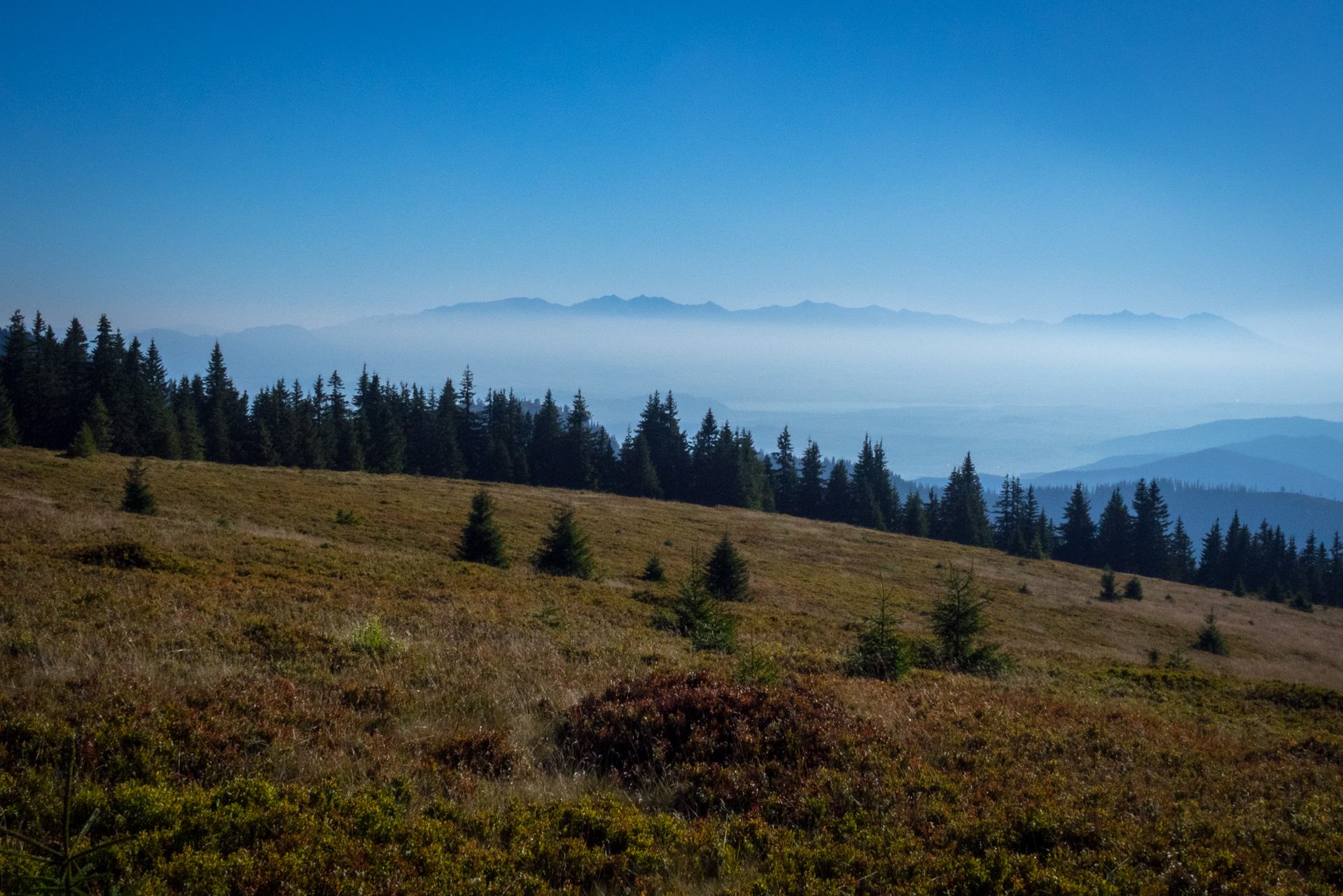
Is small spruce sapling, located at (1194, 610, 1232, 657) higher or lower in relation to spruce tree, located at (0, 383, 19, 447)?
lower

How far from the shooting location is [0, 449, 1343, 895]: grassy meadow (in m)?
4.14

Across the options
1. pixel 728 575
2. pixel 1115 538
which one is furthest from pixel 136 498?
pixel 1115 538

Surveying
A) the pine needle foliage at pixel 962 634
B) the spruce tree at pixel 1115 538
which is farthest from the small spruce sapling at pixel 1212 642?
the spruce tree at pixel 1115 538

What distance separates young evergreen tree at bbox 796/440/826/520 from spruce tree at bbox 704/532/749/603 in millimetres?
65605

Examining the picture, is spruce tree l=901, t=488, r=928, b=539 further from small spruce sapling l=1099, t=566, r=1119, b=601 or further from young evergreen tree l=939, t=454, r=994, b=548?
small spruce sapling l=1099, t=566, r=1119, b=601

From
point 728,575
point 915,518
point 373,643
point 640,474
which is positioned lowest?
point 915,518

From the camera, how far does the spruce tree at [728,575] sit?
25.7 metres

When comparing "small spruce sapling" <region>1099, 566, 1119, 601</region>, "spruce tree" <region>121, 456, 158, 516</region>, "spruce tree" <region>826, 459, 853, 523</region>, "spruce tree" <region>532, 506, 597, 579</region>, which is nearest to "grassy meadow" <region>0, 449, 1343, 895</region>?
"spruce tree" <region>532, 506, 597, 579</region>

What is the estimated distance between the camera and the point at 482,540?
2598 cm

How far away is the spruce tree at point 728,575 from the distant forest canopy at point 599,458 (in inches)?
2089

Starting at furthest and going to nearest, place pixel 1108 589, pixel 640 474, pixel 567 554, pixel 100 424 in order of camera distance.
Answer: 1. pixel 640 474
2. pixel 100 424
3. pixel 1108 589
4. pixel 567 554

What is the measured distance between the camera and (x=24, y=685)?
19.7 feet

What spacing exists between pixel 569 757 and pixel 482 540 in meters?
20.8

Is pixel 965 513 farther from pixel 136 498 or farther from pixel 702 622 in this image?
pixel 136 498
